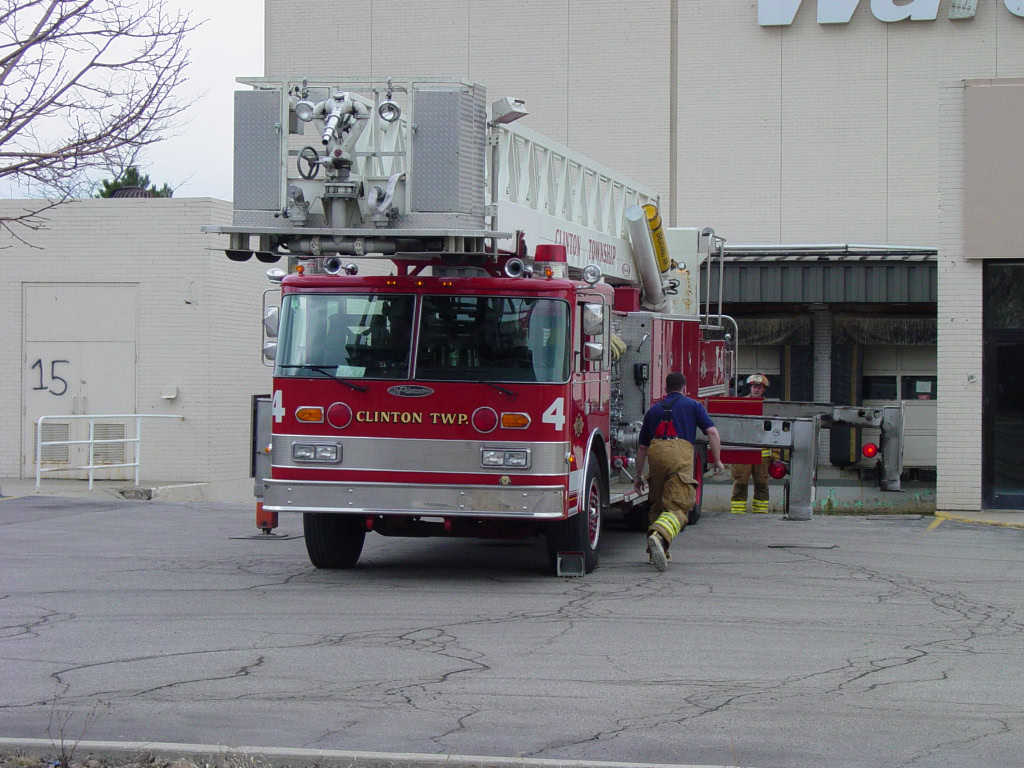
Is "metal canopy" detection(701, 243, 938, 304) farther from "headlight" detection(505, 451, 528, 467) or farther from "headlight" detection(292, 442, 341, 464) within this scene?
"headlight" detection(292, 442, 341, 464)

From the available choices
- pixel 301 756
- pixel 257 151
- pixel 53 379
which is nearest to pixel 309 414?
pixel 257 151

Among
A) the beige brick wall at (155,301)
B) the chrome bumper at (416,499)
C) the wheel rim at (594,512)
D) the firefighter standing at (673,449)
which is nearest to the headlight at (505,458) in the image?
the chrome bumper at (416,499)

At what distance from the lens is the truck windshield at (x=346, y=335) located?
10672mm

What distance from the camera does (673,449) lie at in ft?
39.5

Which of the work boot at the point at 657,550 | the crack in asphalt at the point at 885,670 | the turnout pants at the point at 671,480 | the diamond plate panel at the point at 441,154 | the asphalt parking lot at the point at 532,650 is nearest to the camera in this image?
the asphalt parking lot at the point at 532,650

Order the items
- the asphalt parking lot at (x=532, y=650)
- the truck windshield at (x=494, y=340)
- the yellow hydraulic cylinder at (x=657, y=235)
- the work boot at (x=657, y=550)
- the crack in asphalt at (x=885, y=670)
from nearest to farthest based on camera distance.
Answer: the asphalt parking lot at (x=532, y=650) < the crack in asphalt at (x=885, y=670) < the truck windshield at (x=494, y=340) < the work boot at (x=657, y=550) < the yellow hydraulic cylinder at (x=657, y=235)

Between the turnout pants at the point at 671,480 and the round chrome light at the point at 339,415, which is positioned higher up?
the round chrome light at the point at 339,415

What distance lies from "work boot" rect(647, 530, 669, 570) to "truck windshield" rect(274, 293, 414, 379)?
2776 mm

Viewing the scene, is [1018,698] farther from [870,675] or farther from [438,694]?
[438,694]

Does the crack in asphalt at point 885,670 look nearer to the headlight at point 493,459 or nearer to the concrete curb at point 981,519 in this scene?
the headlight at point 493,459

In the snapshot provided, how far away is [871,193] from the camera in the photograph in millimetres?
29641

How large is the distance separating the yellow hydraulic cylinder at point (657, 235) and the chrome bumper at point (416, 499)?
5669mm

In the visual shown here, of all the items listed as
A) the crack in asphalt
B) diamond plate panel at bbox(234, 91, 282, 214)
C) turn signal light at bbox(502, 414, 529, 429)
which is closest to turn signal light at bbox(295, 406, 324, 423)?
turn signal light at bbox(502, 414, 529, 429)

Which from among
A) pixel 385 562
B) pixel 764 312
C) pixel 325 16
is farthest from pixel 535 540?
pixel 325 16
